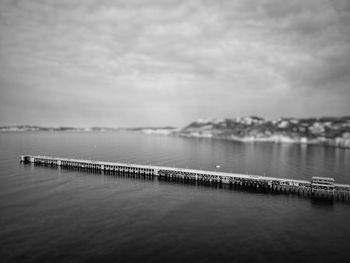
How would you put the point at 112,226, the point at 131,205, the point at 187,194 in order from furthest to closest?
the point at 187,194
the point at 131,205
the point at 112,226

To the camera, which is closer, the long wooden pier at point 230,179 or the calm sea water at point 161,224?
the calm sea water at point 161,224

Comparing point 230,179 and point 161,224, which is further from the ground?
point 230,179

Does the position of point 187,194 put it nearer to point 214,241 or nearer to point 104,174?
point 214,241

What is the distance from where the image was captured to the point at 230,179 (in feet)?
275

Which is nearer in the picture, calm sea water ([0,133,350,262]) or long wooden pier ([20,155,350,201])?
calm sea water ([0,133,350,262])

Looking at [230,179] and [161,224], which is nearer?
[161,224]

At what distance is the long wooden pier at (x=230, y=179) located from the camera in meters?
72.4

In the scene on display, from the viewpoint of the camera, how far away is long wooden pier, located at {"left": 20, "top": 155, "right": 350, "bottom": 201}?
238ft

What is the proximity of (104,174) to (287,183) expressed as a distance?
6272 centimetres

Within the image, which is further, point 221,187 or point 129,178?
point 129,178

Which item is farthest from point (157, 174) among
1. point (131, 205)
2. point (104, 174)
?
point (131, 205)

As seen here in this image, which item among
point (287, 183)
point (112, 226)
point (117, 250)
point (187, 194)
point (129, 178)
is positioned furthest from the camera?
point (129, 178)

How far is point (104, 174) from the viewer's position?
94625 millimetres

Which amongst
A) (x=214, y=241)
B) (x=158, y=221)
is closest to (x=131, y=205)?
(x=158, y=221)
